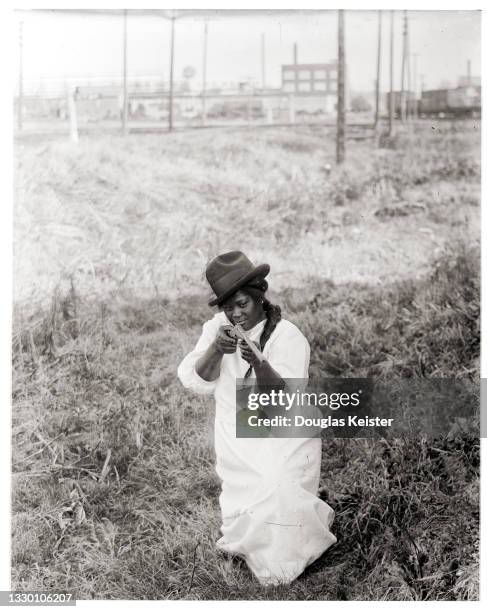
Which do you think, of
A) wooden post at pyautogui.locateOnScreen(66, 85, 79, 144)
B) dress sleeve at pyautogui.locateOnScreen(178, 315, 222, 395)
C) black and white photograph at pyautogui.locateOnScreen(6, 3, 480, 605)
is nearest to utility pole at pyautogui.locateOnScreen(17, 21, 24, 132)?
black and white photograph at pyautogui.locateOnScreen(6, 3, 480, 605)

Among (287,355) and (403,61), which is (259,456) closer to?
(287,355)

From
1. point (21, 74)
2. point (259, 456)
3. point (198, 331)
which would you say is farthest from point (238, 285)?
point (21, 74)

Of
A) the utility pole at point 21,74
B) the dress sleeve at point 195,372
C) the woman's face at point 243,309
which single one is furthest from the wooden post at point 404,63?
the utility pole at point 21,74

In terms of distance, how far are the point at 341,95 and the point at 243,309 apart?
5.32 ft

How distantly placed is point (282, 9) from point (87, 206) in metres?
1.39

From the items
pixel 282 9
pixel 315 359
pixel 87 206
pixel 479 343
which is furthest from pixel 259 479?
pixel 282 9

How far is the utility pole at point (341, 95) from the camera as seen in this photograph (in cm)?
356

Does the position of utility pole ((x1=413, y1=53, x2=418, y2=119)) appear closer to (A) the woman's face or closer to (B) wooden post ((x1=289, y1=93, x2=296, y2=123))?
(B) wooden post ((x1=289, y1=93, x2=296, y2=123))

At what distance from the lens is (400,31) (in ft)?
11.7

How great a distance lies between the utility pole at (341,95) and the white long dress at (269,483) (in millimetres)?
1435

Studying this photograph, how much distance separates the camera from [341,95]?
3.79 metres

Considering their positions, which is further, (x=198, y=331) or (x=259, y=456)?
(x=198, y=331)

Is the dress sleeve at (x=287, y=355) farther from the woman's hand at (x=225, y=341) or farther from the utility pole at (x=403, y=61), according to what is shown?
the utility pole at (x=403, y=61)

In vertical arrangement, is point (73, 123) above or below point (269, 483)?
above
